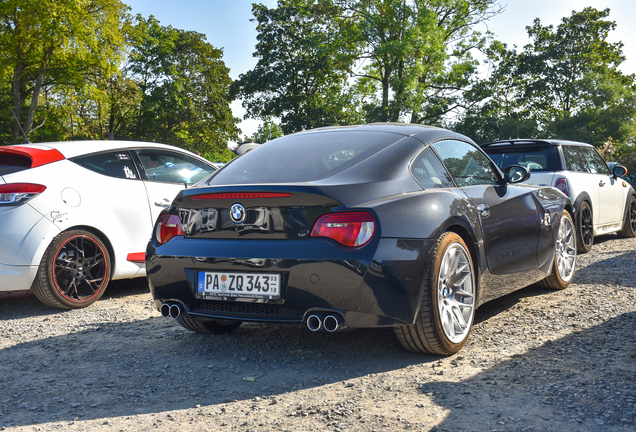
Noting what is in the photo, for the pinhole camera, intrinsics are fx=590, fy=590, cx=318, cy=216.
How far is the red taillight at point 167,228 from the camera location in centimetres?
374

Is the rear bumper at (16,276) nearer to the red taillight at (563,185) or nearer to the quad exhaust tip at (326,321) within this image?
the quad exhaust tip at (326,321)

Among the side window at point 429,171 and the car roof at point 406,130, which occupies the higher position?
the car roof at point 406,130

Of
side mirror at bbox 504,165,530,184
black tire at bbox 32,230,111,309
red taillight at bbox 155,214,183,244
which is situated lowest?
black tire at bbox 32,230,111,309

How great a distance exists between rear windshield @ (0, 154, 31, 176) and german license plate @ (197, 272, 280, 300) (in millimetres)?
2693

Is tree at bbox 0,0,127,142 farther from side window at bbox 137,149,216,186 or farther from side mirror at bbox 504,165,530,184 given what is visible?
side mirror at bbox 504,165,530,184

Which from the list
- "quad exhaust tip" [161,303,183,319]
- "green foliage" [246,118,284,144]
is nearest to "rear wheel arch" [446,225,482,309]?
"quad exhaust tip" [161,303,183,319]

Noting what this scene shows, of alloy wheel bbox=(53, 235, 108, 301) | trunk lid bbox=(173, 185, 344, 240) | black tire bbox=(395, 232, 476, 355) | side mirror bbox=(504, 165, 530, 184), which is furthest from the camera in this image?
alloy wheel bbox=(53, 235, 108, 301)

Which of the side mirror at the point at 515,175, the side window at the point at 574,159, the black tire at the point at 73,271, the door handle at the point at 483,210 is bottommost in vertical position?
the black tire at the point at 73,271

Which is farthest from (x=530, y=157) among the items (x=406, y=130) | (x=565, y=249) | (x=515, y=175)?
(x=406, y=130)

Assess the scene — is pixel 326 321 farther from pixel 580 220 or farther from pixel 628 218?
pixel 628 218

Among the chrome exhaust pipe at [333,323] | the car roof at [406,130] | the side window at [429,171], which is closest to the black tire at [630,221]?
the car roof at [406,130]

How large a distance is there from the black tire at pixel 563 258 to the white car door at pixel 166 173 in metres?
3.66

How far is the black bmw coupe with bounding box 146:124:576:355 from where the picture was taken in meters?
3.21

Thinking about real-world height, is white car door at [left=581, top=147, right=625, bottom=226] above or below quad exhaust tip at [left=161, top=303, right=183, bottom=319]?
above
